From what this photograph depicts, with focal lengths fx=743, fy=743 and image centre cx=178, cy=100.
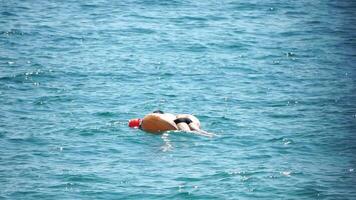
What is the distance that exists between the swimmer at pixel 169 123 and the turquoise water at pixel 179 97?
318 millimetres

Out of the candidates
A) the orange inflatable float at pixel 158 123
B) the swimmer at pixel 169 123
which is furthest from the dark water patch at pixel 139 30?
the orange inflatable float at pixel 158 123

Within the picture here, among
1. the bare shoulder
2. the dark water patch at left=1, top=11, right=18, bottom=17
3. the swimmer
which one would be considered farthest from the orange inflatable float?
the dark water patch at left=1, top=11, right=18, bottom=17

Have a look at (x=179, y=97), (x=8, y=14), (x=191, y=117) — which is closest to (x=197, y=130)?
(x=191, y=117)

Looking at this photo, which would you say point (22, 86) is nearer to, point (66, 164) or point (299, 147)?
point (66, 164)

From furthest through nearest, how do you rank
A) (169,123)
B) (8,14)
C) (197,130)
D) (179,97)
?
(8,14) → (179,97) → (197,130) → (169,123)

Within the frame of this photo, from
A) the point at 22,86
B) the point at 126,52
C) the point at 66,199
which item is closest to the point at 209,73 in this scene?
the point at 126,52

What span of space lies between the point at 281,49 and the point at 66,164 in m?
17.2

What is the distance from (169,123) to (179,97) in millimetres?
4669

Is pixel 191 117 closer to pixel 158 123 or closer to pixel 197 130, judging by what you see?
pixel 197 130

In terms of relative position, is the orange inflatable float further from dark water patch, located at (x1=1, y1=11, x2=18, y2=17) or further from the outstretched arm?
dark water patch, located at (x1=1, y1=11, x2=18, y2=17)

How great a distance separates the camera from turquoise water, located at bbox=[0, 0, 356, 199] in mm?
22500

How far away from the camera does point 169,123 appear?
85.2 feet

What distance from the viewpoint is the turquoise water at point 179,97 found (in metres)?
22.5

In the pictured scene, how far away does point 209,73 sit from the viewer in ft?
111
